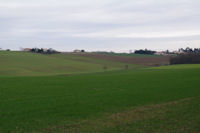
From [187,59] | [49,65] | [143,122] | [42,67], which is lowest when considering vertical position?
[42,67]

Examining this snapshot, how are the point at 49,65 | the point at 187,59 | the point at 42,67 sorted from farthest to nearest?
the point at 187,59 → the point at 49,65 → the point at 42,67

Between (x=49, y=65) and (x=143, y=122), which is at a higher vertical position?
(x=143, y=122)

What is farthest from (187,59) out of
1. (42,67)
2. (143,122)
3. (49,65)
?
(143,122)

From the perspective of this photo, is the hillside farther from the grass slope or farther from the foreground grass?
the foreground grass

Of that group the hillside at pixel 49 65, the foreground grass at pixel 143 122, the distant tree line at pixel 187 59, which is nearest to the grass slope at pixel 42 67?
the hillside at pixel 49 65

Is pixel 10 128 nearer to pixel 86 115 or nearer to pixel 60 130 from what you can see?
pixel 60 130

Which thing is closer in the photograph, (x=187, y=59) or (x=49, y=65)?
(x=49, y=65)

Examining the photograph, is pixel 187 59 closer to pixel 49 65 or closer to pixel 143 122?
pixel 49 65

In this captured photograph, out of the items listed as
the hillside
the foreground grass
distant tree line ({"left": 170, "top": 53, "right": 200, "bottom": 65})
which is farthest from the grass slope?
the foreground grass

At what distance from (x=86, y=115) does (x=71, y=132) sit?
3132 millimetres

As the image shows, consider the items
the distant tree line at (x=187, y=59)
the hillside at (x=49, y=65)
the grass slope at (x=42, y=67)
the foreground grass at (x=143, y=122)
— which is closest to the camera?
the foreground grass at (x=143, y=122)

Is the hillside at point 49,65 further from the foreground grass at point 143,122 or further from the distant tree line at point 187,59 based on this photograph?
the foreground grass at point 143,122

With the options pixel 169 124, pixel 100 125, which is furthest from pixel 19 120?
pixel 169 124

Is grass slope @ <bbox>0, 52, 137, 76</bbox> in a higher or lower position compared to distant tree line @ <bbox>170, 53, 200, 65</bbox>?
lower
